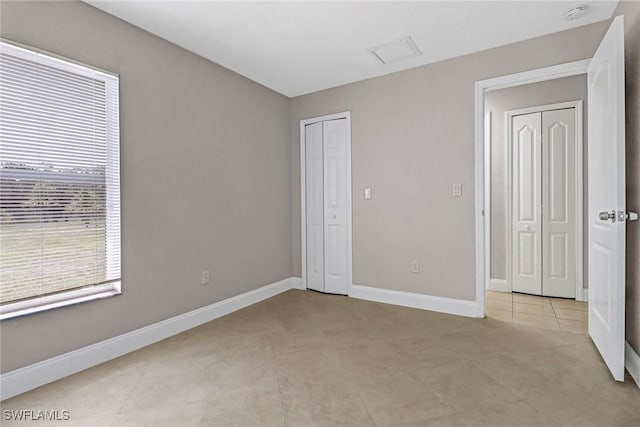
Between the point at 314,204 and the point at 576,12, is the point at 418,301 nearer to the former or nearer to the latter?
the point at 314,204

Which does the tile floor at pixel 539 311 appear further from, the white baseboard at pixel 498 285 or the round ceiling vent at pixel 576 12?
the round ceiling vent at pixel 576 12

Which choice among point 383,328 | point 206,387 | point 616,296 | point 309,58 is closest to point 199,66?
point 309,58

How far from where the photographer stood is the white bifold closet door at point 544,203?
3723 mm

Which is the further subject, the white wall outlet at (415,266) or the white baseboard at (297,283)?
the white baseboard at (297,283)

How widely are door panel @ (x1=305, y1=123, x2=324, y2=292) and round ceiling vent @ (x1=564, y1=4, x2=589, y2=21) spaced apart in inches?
99.7

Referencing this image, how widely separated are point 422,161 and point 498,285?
2025 millimetres

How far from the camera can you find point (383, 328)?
290 centimetres

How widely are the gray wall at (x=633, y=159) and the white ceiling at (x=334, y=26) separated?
42 cm

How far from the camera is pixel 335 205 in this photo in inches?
159

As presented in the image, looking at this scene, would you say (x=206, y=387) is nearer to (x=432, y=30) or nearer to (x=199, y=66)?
(x=199, y=66)

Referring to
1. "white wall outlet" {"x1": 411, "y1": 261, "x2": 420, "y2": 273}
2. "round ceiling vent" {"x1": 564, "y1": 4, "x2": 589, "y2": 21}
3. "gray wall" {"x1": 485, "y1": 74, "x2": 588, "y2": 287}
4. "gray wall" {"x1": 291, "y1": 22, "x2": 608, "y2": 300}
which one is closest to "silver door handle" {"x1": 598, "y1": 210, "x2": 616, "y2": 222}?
"gray wall" {"x1": 291, "y1": 22, "x2": 608, "y2": 300}

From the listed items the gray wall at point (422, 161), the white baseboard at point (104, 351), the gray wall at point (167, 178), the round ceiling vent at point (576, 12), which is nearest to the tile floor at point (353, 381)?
the white baseboard at point (104, 351)

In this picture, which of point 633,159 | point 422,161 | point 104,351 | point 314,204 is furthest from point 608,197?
point 104,351

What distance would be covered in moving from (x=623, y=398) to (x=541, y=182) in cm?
269
